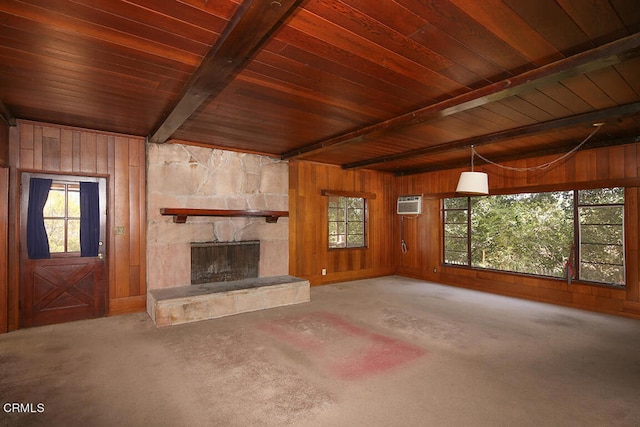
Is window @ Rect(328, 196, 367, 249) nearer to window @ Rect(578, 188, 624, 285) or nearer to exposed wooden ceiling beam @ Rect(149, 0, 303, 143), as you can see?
window @ Rect(578, 188, 624, 285)

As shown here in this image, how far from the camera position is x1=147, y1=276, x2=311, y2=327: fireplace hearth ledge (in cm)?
404

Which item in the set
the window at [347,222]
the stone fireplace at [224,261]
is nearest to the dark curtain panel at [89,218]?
the stone fireplace at [224,261]

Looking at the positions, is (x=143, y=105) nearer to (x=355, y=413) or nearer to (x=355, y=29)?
(x=355, y=29)

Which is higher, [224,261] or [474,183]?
[474,183]

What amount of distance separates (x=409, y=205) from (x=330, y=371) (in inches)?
201

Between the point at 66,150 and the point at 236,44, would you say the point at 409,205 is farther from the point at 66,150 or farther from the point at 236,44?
the point at 66,150

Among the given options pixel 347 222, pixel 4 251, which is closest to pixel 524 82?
pixel 347 222

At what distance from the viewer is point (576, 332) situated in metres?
3.87

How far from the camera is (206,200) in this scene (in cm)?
509

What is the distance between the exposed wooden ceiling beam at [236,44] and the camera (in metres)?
1.63

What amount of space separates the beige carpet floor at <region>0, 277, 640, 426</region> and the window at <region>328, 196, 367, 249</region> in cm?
250

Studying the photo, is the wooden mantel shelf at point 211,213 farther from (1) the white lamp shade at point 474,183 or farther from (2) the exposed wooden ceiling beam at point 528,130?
(1) the white lamp shade at point 474,183

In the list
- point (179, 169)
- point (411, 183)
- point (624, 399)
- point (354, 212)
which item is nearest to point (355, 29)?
point (624, 399)

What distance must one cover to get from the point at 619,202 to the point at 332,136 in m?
4.40
